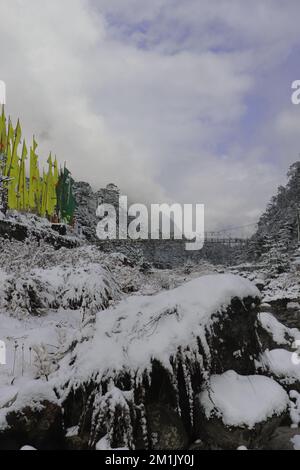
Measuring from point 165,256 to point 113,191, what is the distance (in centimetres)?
1948

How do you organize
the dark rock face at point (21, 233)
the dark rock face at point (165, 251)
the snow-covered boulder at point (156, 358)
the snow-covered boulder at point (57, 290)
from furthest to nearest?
the dark rock face at point (165, 251) → the dark rock face at point (21, 233) → the snow-covered boulder at point (57, 290) → the snow-covered boulder at point (156, 358)

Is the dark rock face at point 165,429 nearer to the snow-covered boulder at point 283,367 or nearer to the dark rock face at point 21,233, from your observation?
the snow-covered boulder at point 283,367

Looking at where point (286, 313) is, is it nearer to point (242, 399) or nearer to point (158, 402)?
point (242, 399)

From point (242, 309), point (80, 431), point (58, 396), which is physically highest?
point (242, 309)

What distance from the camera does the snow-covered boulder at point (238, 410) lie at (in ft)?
13.6

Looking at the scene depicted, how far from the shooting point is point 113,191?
64.6m

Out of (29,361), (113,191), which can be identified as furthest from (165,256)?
(29,361)

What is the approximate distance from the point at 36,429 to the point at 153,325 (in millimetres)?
1782

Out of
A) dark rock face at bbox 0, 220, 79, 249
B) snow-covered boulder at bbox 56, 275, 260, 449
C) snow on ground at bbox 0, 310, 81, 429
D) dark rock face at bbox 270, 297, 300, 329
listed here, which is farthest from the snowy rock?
dark rock face at bbox 0, 220, 79, 249

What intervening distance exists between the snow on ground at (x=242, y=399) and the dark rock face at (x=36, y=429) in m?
1.74

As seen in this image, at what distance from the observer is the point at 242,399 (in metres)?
4.46

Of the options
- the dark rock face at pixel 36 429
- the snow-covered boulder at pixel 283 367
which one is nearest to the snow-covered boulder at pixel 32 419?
the dark rock face at pixel 36 429

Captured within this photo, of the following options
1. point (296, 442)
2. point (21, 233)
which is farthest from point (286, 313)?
point (21, 233)
